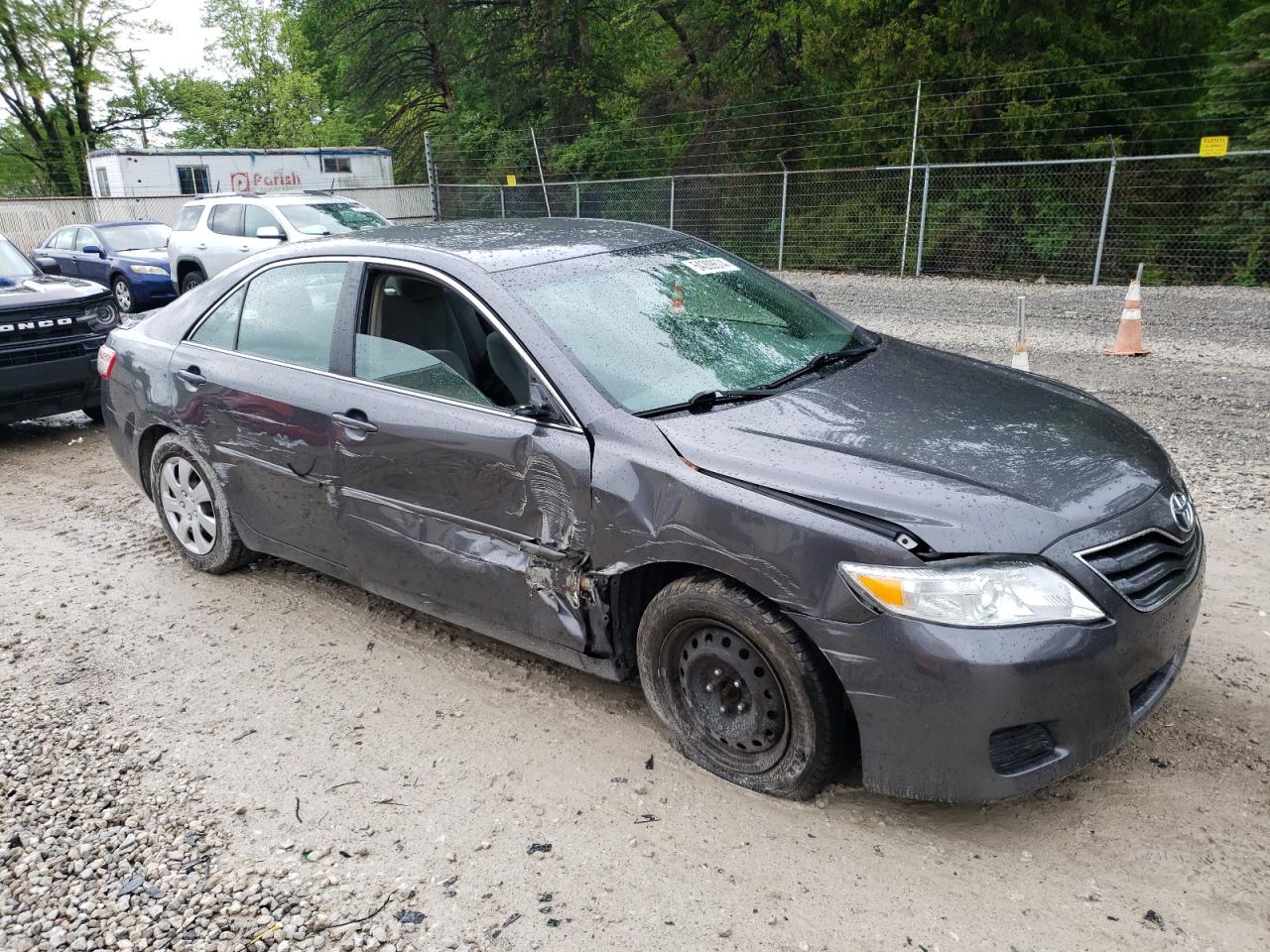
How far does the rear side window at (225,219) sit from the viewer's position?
14.5m

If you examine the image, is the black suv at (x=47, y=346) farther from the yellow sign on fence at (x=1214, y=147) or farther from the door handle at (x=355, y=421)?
the yellow sign on fence at (x=1214, y=147)

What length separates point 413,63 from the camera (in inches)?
1345

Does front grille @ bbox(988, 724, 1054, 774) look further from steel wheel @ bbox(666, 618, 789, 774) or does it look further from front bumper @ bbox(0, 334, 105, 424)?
front bumper @ bbox(0, 334, 105, 424)

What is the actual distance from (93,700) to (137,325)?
90.0 inches

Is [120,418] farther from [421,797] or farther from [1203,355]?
[1203,355]

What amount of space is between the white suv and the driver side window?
1076cm

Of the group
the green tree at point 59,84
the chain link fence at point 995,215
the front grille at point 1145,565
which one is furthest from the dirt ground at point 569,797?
the green tree at point 59,84

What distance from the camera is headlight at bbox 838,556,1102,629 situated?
2609mm

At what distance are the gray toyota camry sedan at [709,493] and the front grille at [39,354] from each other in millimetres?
3433

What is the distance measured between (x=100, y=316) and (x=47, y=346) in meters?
1.03

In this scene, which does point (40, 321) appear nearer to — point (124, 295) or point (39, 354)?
point (39, 354)

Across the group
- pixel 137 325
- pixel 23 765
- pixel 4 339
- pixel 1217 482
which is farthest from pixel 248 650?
pixel 1217 482

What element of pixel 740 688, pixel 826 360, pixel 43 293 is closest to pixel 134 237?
pixel 43 293

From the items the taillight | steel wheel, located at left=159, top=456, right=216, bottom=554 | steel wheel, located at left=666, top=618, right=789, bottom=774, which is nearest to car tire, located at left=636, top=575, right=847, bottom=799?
steel wheel, located at left=666, top=618, right=789, bottom=774
